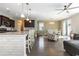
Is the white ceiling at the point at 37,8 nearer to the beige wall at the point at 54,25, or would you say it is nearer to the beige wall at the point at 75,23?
the beige wall at the point at 75,23

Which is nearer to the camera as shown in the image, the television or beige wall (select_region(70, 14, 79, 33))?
beige wall (select_region(70, 14, 79, 33))

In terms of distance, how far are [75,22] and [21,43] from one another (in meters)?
6.06

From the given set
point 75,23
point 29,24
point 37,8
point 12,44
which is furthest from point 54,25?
point 12,44

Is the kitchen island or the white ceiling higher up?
the white ceiling

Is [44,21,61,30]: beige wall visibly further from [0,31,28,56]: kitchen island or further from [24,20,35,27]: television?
[0,31,28,56]: kitchen island

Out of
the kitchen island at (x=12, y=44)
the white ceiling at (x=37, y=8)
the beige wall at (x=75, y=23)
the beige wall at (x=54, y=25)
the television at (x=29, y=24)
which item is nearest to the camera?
the kitchen island at (x=12, y=44)

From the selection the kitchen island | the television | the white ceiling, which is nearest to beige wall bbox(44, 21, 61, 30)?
the television

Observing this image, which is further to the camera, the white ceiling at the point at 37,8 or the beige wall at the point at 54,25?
the beige wall at the point at 54,25

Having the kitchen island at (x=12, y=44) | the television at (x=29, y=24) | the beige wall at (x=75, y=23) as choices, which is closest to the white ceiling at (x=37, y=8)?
the beige wall at (x=75, y=23)

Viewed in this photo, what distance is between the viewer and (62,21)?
39.0ft

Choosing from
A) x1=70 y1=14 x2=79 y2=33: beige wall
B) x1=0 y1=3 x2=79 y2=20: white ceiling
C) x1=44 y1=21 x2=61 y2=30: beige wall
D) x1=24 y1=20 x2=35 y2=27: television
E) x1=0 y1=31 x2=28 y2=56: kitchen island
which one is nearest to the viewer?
x1=0 y1=31 x2=28 y2=56: kitchen island

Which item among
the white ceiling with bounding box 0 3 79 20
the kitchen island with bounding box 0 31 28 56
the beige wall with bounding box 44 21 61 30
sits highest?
the white ceiling with bounding box 0 3 79 20

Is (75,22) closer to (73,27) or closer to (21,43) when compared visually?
(73,27)

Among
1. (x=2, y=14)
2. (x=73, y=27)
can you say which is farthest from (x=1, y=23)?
(x=73, y=27)
